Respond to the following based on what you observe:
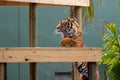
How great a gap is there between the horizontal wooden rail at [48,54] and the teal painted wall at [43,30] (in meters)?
5.73

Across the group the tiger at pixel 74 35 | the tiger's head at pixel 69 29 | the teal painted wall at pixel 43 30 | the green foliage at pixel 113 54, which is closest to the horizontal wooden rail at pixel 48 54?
the tiger at pixel 74 35

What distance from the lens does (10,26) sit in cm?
935

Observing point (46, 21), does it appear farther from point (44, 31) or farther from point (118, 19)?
point (118, 19)

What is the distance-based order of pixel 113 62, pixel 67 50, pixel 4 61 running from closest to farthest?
pixel 4 61 → pixel 67 50 → pixel 113 62

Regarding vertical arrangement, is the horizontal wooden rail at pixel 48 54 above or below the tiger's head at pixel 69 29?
below

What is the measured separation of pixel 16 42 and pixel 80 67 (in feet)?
16.3

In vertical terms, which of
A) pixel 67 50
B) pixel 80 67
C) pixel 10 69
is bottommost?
pixel 10 69

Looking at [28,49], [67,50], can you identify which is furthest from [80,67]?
[28,49]

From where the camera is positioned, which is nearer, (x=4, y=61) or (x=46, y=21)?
(x=4, y=61)

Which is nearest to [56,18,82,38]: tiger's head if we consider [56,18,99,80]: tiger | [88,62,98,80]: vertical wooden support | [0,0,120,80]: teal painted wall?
[56,18,99,80]: tiger

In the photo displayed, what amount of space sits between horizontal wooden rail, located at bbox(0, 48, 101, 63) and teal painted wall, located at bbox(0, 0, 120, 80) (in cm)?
573

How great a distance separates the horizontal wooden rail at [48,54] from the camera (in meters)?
3.44

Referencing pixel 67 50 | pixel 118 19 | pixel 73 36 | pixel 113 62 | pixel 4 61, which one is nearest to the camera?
pixel 4 61

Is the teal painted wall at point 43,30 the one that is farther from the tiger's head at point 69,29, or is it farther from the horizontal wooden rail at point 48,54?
the horizontal wooden rail at point 48,54
